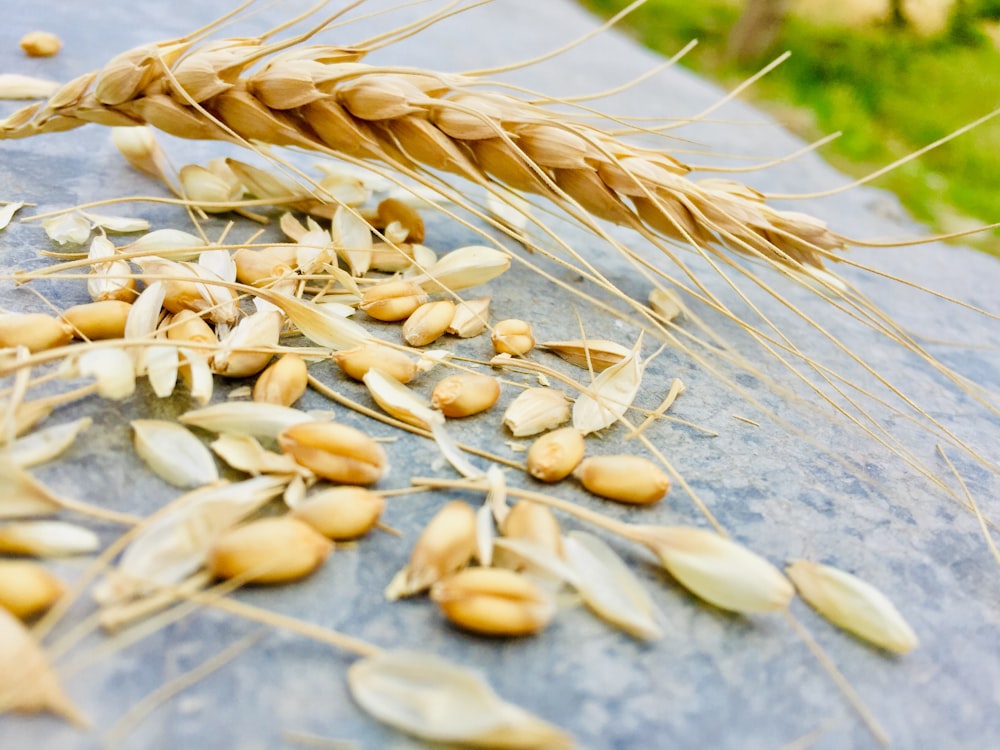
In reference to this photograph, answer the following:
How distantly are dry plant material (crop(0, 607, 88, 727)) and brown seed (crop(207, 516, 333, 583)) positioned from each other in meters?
0.07

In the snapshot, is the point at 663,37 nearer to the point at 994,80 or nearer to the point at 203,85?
the point at 994,80

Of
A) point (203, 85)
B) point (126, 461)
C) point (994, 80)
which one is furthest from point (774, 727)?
point (994, 80)

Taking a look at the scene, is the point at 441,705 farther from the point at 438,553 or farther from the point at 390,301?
the point at 390,301

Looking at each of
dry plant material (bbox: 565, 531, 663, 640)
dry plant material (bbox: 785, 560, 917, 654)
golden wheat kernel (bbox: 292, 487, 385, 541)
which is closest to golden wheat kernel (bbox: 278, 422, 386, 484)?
golden wheat kernel (bbox: 292, 487, 385, 541)

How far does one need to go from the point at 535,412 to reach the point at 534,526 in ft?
0.38

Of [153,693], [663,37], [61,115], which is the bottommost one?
[153,693]

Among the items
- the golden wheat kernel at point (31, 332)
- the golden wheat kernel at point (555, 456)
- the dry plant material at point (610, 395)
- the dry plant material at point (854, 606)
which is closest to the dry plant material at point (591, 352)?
the dry plant material at point (610, 395)

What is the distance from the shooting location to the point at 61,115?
0.62 metres

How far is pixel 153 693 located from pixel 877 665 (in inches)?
13.5

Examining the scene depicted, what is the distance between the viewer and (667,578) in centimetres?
40

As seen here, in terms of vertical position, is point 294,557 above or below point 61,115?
below

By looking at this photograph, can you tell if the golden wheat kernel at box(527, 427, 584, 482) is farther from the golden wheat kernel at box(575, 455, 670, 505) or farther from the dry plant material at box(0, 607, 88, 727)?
the dry plant material at box(0, 607, 88, 727)

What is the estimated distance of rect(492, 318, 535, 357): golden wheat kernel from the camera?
56 centimetres

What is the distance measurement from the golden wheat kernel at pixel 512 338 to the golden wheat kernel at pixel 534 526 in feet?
0.60
